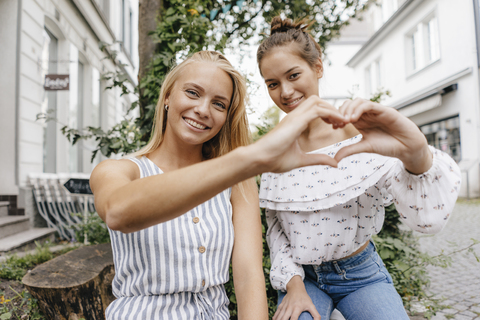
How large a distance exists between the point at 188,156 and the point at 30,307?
1794 mm

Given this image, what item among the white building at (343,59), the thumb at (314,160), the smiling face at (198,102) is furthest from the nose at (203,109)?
the white building at (343,59)

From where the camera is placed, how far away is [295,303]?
1461mm

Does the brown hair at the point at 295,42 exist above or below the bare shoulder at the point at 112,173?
above

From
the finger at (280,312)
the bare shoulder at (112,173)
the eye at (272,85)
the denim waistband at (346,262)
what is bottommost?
the finger at (280,312)

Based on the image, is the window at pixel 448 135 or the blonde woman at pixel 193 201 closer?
the blonde woman at pixel 193 201

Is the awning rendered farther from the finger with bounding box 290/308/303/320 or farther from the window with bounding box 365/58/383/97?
the finger with bounding box 290/308/303/320

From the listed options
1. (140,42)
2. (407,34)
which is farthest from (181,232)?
(407,34)

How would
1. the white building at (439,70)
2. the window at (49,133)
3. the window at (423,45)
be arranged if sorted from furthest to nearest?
the window at (423,45) < the white building at (439,70) < the window at (49,133)

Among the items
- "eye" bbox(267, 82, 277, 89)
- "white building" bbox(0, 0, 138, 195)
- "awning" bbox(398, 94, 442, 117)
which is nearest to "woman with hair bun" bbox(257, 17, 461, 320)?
"eye" bbox(267, 82, 277, 89)

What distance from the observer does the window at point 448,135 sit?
10.6 m

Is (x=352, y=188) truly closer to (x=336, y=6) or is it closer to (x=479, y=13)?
(x=336, y=6)

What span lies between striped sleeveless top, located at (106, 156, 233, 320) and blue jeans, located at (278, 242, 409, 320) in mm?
466

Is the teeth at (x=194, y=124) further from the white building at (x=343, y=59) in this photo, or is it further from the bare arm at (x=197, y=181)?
the white building at (x=343, y=59)

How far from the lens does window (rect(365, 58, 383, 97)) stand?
16.2 m
